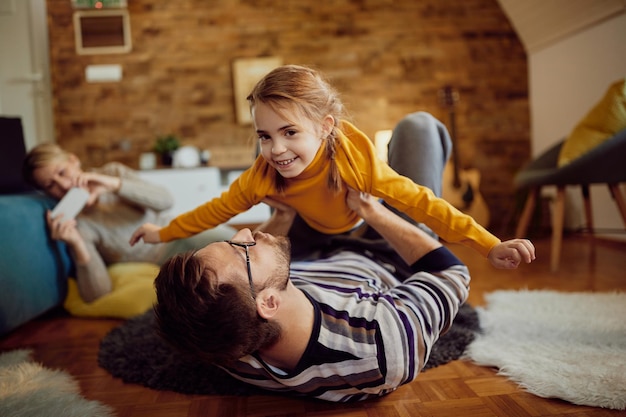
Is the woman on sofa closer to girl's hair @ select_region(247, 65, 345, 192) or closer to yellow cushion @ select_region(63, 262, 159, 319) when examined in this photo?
yellow cushion @ select_region(63, 262, 159, 319)

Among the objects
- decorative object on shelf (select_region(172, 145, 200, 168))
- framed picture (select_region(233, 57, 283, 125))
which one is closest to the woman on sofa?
decorative object on shelf (select_region(172, 145, 200, 168))

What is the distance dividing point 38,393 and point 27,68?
369cm

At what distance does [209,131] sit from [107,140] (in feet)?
3.01

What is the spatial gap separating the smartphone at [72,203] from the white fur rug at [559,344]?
60.5 inches

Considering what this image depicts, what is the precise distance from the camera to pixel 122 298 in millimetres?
1891

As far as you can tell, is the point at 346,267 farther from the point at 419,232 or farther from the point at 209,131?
the point at 209,131

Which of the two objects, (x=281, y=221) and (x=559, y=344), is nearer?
(x=559, y=344)

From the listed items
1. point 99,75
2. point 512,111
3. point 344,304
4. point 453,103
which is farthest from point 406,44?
point 344,304

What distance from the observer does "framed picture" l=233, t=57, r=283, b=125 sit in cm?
423

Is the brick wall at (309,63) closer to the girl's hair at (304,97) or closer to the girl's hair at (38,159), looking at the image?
the girl's hair at (38,159)

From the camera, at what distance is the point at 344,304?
3.57ft

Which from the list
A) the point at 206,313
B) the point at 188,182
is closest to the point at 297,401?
the point at 206,313

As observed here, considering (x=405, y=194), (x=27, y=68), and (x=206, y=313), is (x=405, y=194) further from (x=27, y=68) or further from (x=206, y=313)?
(x=27, y=68)

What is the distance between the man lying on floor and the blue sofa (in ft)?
3.12
